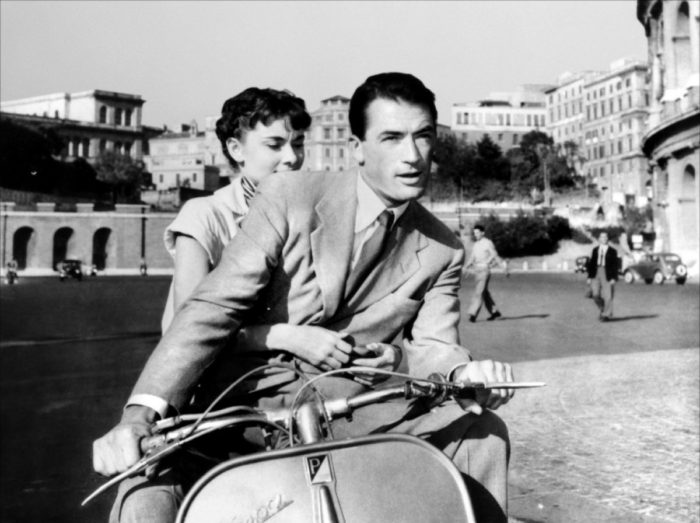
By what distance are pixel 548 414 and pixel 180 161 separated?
3931 inches

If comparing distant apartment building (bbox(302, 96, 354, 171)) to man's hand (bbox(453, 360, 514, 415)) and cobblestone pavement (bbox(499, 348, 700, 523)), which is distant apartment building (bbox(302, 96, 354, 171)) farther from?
man's hand (bbox(453, 360, 514, 415))

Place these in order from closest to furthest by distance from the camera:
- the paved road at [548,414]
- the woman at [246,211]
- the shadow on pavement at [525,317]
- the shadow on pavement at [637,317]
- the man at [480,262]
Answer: the woman at [246,211], the paved road at [548,414], the man at [480,262], the shadow on pavement at [637,317], the shadow on pavement at [525,317]

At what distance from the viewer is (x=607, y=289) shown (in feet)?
49.9

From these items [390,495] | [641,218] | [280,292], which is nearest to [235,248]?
[280,292]

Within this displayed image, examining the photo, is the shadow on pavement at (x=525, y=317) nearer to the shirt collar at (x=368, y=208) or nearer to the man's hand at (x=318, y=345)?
the shirt collar at (x=368, y=208)

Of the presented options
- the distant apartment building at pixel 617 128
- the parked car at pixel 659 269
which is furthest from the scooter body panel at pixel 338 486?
the distant apartment building at pixel 617 128

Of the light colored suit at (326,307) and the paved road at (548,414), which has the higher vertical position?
the light colored suit at (326,307)

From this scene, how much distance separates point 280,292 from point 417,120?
0.59 m

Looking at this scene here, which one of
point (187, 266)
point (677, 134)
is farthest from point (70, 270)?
point (187, 266)

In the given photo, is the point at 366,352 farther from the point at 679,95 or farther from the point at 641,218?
the point at 641,218

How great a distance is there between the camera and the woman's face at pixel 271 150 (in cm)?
321

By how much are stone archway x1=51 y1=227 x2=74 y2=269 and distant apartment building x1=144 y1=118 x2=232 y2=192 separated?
811 inches

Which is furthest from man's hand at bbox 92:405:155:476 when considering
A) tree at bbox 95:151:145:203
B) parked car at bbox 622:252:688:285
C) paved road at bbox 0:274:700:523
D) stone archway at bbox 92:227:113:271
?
tree at bbox 95:151:145:203

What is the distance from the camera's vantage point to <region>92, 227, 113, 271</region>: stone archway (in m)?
78.1
